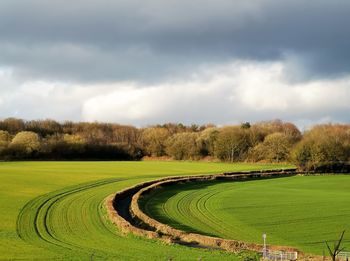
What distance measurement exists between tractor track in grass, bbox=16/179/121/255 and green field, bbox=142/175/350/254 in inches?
328

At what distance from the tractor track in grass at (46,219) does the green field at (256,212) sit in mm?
8330

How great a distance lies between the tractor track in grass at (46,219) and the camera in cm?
3010

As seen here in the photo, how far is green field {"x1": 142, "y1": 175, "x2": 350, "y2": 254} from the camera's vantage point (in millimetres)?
35438

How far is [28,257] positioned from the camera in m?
26.2

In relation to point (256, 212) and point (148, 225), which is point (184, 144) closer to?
point (256, 212)

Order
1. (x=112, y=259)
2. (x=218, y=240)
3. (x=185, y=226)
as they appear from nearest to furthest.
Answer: (x=112, y=259) < (x=218, y=240) < (x=185, y=226)

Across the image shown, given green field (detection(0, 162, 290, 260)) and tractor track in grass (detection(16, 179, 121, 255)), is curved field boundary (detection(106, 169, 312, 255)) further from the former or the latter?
tractor track in grass (detection(16, 179, 121, 255))

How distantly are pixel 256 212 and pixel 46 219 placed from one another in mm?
19289

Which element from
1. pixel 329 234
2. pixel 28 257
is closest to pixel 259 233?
pixel 329 234

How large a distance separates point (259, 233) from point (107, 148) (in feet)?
405

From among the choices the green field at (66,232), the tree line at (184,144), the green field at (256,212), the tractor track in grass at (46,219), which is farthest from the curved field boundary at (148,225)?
the tree line at (184,144)

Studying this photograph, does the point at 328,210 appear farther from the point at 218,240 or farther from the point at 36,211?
the point at 36,211

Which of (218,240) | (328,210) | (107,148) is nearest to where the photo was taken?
(218,240)

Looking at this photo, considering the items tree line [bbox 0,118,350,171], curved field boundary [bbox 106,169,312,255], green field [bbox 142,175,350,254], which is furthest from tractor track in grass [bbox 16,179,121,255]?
tree line [bbox 0,118,350,171]
